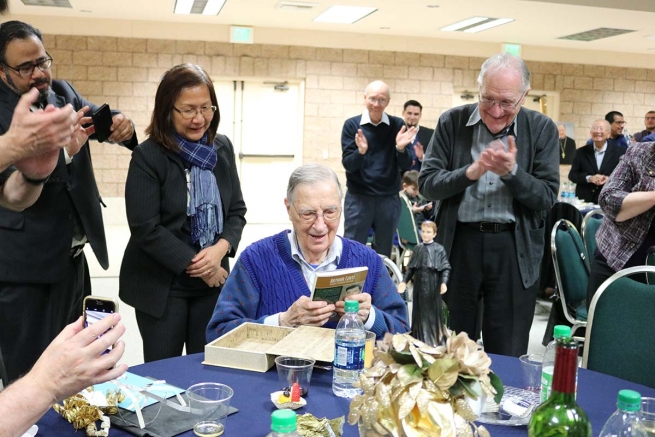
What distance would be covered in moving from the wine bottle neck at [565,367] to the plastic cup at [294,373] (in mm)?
705

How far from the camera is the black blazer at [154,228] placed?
2645mm

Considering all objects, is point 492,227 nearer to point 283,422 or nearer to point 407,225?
point 283,422

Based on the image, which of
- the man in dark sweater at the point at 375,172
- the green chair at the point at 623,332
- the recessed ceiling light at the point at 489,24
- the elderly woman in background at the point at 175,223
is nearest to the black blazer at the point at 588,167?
the recessed ceiling light at the point at 489,24

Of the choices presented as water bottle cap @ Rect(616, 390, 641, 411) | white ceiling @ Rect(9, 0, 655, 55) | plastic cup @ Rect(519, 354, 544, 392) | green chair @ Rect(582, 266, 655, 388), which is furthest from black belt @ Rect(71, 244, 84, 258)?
white ceiling @ Rect(9, 0, 655, 55)

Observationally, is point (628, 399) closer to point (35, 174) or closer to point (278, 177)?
point (35, 174)

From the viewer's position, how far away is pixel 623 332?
2.08 meters

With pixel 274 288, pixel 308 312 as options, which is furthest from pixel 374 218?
pixel 308 312

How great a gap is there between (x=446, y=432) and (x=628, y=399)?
12.1 inches

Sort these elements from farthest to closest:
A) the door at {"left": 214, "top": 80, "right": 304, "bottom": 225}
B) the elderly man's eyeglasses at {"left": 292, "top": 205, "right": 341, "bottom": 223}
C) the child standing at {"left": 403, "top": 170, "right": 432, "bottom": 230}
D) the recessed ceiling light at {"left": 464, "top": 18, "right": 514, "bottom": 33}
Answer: the door at {"left": 214, "top": 80, "right": 304, "bottom": 225} < the recessed ceiling light at {"left": 464, "top": 18, "right": 514, "bottom": 33} < the child standing at {"left": 403, "top": 170, "right": 432, "bottom": 230} < the elderly man's eyeglasses at {"left": 292, "top": 205, "right": 341, "bottom": 223}

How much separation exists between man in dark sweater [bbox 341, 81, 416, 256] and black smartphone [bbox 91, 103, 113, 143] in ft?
9.29

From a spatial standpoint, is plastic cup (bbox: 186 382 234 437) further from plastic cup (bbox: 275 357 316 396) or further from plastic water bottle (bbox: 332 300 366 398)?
plastic water bottle (bbox: 332 300 366 398)

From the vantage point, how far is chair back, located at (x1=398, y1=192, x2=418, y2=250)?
5717 mm

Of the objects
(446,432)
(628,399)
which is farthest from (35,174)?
(628,399)

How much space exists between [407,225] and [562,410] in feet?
15.6
